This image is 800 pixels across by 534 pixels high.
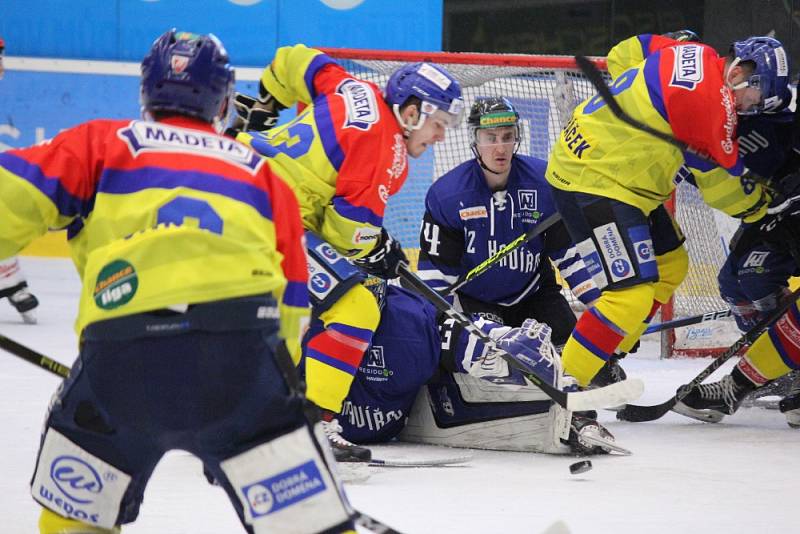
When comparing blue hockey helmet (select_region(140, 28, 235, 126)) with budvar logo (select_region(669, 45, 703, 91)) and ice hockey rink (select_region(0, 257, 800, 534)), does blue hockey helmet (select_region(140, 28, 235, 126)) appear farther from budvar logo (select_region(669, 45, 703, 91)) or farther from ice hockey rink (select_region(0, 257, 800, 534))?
budvar logo (select_region(669, 45, 703, 91))

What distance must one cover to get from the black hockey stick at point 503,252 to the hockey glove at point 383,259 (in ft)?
2.12

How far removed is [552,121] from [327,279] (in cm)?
242

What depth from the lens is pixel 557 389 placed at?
131 inches

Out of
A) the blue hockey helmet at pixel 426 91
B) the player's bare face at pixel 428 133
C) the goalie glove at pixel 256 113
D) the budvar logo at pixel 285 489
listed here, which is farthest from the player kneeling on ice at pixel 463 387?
the budvar logo at pixel 285 489

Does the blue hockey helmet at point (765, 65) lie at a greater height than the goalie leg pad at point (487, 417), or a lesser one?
greater

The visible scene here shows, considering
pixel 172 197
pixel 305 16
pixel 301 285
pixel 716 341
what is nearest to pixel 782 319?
pixel 716 341

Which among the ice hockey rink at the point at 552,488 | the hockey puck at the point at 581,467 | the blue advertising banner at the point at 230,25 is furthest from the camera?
the blue advertising banner at the point at 230,25

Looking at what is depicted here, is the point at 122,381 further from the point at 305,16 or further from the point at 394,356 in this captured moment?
the point at 305,16

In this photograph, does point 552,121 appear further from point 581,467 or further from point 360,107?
point 581,467

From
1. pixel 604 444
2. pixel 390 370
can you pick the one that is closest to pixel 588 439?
pixel 604 444

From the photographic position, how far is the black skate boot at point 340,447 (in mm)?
3240

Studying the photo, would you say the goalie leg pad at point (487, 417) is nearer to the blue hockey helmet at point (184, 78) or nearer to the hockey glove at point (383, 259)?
the hockey glove at point (383, 259)

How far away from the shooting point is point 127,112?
7.35 m

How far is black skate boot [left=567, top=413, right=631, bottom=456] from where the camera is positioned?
3.45 meters
